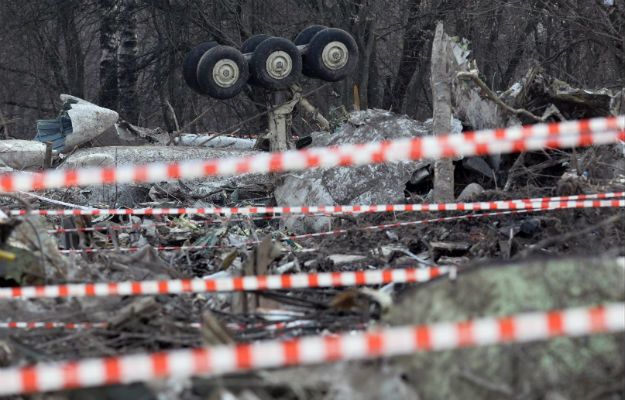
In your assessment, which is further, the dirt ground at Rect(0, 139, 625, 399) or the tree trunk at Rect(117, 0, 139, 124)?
the tree trunk at Rect(117, 0, 139, 124)

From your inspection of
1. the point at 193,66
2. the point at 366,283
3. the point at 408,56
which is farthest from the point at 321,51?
the point at 366,283

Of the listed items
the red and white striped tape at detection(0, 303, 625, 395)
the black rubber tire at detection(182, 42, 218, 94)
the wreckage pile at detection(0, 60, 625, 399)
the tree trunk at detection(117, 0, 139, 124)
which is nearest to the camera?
the red and white striped tape at detection(0, 303, 625, 395)

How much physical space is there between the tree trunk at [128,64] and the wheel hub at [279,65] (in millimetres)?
7996

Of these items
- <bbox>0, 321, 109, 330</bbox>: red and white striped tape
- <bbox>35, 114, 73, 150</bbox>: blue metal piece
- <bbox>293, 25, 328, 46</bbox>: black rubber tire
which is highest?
<bbox>293, 25, 328, 46</bbox>: black rubber tire

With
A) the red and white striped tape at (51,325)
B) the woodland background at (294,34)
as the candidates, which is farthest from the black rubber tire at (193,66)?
the red and white striped tape at (51,325)

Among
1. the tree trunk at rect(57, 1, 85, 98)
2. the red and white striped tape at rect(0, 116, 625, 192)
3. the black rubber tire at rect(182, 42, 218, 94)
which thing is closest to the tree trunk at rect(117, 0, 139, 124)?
the tree trunk at rect(57, 1, 85, 98)

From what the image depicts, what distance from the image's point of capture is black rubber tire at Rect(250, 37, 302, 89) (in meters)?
17.9

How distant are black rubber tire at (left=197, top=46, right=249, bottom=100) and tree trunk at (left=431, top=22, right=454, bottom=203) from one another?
24.8 feet

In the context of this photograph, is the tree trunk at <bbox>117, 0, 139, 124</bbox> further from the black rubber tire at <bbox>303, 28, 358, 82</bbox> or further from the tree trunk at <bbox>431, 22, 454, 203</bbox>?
the tree trunk at <bbox>431, 22, 454, 203</bbox>

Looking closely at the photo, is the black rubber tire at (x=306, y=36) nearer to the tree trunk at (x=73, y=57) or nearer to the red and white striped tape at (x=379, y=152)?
the tree trunk at (x=73, y=57)

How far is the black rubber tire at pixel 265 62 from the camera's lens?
17.9m

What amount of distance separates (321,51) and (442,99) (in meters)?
8.33

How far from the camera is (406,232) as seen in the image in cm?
950

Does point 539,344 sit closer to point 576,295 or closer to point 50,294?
point 576,295
